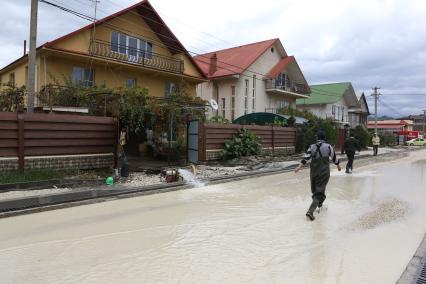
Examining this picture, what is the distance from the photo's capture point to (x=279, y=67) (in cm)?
3688

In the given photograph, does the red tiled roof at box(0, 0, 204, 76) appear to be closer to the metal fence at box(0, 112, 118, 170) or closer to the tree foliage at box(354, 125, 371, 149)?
the metal fence at box(0, 112, 118, 170)

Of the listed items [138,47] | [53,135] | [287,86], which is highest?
[138,47]

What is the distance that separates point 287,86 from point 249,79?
18.1 ft

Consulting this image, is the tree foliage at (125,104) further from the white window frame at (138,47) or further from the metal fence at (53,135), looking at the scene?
the white window frame at (138,47)

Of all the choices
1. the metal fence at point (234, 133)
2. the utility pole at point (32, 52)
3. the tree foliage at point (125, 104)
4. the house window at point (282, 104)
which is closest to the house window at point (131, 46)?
the tree foliage at point (125, 104)

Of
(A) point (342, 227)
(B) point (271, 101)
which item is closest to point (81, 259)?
(A) point (342, 227)

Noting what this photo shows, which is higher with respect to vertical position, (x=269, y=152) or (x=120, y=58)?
(x=120, y=58)

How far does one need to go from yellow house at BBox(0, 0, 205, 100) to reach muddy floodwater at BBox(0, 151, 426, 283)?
12871mm

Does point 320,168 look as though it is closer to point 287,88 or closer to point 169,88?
point 169,88

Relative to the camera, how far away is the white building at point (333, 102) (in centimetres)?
5056

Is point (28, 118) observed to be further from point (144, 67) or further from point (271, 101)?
point (271, 101)

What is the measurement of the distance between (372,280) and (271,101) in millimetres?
34067

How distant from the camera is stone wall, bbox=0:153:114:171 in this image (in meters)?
11.4

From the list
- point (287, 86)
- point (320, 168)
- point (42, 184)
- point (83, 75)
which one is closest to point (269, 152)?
point (83, 75)
